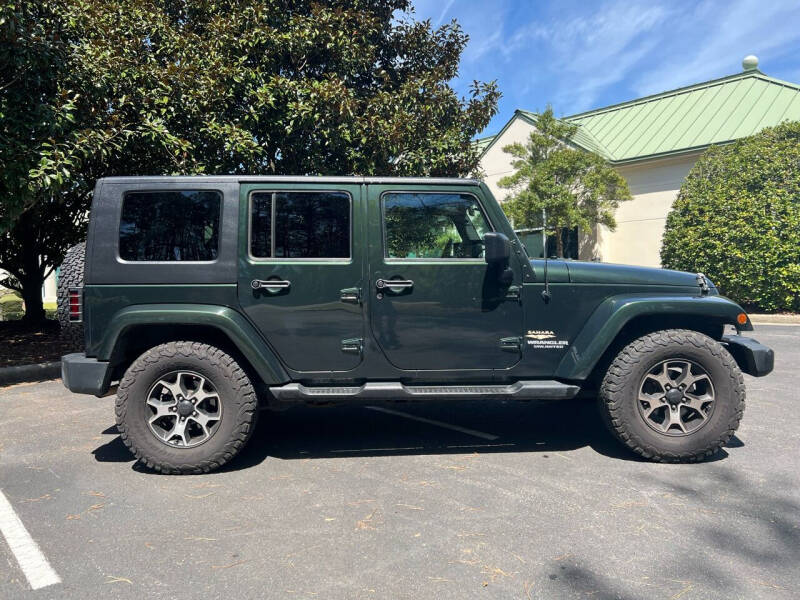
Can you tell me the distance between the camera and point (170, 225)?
3.60 metres

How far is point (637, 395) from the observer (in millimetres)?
3582

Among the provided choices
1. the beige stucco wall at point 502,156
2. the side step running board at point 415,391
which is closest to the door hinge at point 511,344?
the side step running board at point 415,391

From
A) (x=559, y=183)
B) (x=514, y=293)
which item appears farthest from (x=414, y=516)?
(x=559, y=183)

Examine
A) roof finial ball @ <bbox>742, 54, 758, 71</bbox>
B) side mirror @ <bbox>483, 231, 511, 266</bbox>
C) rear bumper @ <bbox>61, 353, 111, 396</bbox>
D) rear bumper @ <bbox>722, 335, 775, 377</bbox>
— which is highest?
roof finial ball @ <bbox>742, 54, 758, 71</bbox>

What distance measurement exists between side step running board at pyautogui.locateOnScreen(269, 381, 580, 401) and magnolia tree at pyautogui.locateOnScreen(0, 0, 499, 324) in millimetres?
4345

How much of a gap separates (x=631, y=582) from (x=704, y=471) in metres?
1.61

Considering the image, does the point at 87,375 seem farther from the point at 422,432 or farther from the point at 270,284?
the point at 422,432

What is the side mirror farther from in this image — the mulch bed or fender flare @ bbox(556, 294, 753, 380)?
the mulch bed


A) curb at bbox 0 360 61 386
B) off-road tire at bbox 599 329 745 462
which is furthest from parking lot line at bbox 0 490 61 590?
curb at bbox 0 360 61 386

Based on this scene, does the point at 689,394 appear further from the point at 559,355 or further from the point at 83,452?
the point at 83,452

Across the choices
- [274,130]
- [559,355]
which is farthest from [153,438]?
[274,130]

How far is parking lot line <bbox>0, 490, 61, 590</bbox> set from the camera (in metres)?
2.31

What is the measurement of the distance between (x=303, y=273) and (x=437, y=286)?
0.92 metres

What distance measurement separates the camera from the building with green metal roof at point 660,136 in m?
17.1
